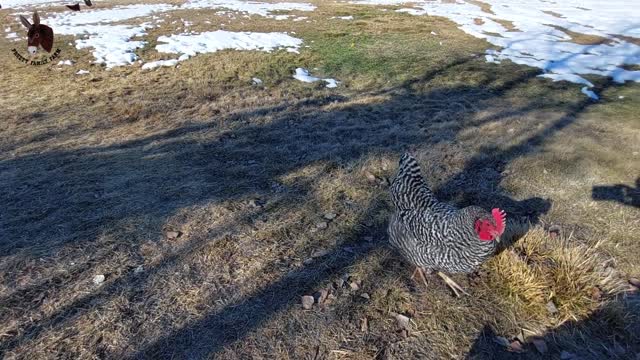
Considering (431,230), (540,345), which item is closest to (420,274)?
(431,230)

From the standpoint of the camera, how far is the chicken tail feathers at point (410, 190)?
3850mm

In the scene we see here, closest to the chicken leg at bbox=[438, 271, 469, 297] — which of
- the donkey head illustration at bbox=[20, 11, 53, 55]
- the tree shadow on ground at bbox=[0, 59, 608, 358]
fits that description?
the tree shadow on ground at bbox=[0, 59, 608, 358]

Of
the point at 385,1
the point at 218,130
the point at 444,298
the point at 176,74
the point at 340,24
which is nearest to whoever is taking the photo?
the point at 444,298

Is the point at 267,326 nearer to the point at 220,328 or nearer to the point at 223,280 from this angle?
the point at 220,328

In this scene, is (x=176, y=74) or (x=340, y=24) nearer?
(x=176, y=74)

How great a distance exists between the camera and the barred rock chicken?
3.22m

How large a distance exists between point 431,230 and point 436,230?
56 mm

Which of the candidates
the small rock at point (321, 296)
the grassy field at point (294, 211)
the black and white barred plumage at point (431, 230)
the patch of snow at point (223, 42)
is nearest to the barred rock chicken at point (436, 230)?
the black and white barred plumage at point (431, 230)

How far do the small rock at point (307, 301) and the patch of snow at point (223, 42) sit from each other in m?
8.61

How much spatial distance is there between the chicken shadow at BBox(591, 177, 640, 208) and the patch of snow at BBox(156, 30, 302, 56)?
8345 mm

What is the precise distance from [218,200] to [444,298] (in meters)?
2.96

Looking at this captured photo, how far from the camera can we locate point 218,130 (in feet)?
23.5

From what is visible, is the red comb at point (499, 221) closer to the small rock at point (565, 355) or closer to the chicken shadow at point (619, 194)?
the small rock at point (565, 355)

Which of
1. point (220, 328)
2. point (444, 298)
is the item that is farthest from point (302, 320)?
point (444, 298)
